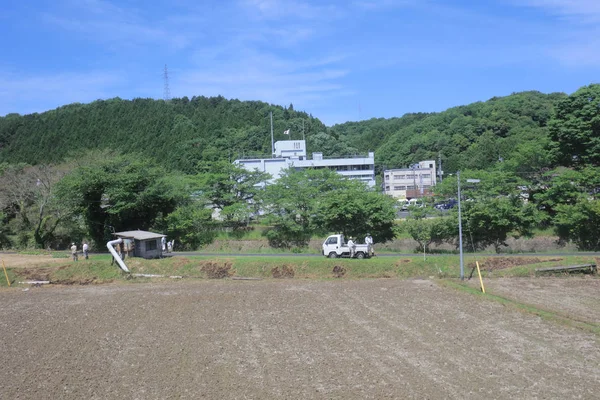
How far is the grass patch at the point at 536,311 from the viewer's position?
17.4 meters

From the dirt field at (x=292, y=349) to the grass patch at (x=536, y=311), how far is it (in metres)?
0.51

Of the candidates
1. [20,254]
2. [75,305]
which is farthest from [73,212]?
[75,305]

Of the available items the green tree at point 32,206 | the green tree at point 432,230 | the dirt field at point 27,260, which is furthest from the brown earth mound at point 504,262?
the green tree at point 32,206

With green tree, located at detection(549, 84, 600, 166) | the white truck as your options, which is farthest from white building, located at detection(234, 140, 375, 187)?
the white truck

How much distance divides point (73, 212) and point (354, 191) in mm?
27811

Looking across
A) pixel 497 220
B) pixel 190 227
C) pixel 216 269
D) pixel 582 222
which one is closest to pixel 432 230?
pixel 497 220

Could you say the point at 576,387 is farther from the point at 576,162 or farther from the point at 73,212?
the point at 73,212

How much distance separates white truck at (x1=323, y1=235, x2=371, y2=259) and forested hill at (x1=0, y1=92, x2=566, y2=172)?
50736 mm

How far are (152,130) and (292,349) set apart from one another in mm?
108313

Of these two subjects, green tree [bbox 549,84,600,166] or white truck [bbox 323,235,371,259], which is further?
green tree [bbox 549,84,600,166]

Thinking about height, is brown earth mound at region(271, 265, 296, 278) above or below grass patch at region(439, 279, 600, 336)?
above

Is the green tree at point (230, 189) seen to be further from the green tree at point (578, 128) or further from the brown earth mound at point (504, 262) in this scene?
the green tree at point (578, 128)

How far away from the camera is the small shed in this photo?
35.1 meters

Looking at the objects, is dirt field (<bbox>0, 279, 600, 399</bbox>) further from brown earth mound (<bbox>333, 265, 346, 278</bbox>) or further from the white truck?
the white truck
